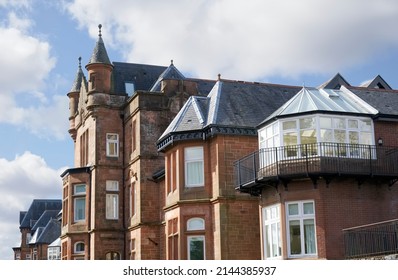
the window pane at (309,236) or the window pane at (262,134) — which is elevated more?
the window pane at (262,134)

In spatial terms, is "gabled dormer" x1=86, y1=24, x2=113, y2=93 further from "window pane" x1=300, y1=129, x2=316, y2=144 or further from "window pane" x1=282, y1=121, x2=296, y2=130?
"window pane" x1=300, y1=129, x2=316, y2=144

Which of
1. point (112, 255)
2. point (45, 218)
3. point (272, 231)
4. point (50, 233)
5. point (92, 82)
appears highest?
point (92, 82)

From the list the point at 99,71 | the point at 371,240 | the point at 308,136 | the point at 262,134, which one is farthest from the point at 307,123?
the point at 99,71

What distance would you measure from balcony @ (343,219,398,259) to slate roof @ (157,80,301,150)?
9062 mm

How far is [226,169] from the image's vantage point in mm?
32656

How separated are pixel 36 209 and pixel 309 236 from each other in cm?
9420

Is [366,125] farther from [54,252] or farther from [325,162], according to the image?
[54,252]

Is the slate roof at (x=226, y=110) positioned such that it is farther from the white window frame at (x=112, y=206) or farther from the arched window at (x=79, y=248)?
the arched window at (x=79, y=248)

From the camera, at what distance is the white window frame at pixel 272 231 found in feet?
91.9

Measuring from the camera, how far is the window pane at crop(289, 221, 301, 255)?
26.9m

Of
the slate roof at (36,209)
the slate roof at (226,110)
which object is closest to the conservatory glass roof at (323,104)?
the slate roof at (226,110)

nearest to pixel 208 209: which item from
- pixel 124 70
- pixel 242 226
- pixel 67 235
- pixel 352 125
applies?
pixel 242 226

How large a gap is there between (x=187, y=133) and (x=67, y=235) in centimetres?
1638

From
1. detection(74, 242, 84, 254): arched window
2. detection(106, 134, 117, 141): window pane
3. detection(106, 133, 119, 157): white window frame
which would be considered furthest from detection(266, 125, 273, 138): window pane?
detection(74, 242, 84, 254): arched window
